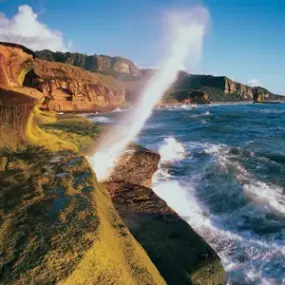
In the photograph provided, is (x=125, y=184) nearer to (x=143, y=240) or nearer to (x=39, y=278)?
(x=143, y=240)

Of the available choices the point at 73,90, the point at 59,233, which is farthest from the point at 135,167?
the point at 73,90

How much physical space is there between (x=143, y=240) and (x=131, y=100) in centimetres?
8527

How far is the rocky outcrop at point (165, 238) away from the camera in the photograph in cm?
486

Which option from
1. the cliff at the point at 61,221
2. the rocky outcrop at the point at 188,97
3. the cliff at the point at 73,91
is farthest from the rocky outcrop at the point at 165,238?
the rocky outcrop at the point at 188,97

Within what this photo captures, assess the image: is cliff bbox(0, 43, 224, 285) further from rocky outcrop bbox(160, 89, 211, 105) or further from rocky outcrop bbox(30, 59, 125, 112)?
rocky outcrop bbox(160, 89, 211, 105)

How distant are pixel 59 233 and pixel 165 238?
2.67m

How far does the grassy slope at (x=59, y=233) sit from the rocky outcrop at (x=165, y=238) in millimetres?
793

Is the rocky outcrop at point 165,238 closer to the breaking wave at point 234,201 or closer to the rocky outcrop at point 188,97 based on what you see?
the breaking wave at point 234,201

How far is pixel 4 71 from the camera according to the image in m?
6.30

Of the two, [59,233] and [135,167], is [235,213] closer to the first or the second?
[135,167]

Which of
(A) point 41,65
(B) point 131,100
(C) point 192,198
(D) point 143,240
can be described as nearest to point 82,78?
(A) point 41,65

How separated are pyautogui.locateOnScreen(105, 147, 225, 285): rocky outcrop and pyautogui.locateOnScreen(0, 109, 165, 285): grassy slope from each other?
793mm

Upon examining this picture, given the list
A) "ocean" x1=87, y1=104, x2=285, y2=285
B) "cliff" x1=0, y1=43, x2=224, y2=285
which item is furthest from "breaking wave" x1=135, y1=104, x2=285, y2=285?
"cliff" x1=0, y1=43, x2=224, y2=285

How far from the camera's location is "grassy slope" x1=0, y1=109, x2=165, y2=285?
120 inches
